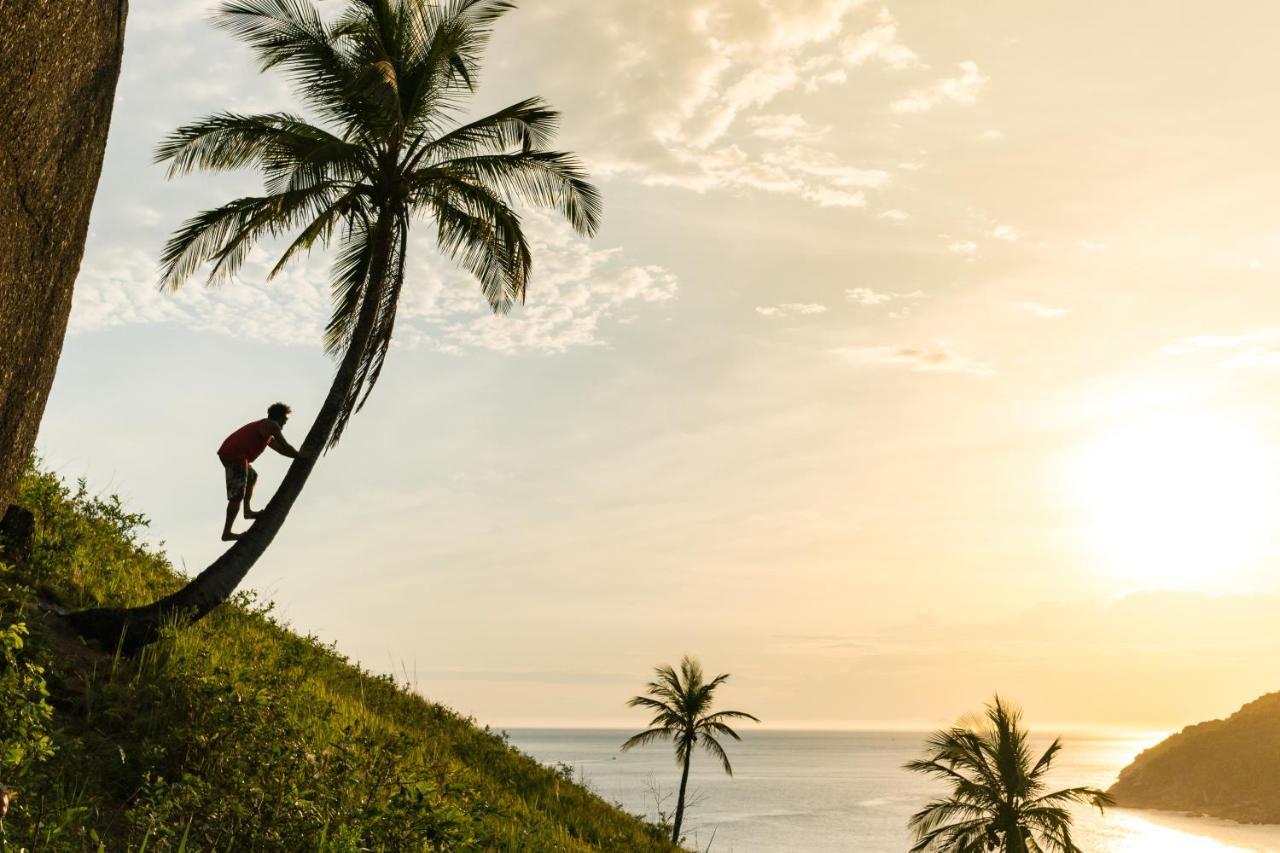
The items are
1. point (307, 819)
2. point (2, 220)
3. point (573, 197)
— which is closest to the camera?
point (2, 220)

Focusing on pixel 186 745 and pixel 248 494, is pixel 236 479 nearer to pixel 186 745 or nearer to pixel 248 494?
pixel 248 494

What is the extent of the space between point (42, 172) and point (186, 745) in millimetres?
5408

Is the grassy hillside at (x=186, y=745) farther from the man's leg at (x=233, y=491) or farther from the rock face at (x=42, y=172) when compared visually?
the rock face at (x=42, y=172)

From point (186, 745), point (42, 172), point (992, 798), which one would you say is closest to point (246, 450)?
point (186, 745)

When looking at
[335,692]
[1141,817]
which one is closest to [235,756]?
[335,692]

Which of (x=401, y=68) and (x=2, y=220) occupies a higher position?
(x=401, y=68)

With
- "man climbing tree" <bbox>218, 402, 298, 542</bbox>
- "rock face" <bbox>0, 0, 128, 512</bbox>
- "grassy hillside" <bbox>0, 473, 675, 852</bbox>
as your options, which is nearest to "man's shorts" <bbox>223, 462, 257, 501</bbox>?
"man climbing tree" <bbox>218, 402, 298, 542</bbox>

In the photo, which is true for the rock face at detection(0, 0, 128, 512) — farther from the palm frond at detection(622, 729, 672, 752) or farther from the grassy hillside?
the palm frond at detection(622, 729, 672, 752)

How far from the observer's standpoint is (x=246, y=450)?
12477 millimetres

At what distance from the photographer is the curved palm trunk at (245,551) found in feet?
34.9

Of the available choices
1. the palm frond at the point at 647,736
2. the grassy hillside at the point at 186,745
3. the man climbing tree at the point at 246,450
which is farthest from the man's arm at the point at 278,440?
the palm frond at the point at 647,736

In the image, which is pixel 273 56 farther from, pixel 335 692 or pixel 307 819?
pixel 307 819

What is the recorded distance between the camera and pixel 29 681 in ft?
21.4

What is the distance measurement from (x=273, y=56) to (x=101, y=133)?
8.79 m
